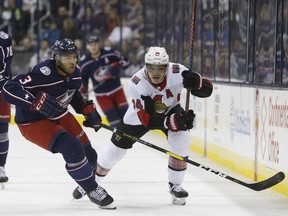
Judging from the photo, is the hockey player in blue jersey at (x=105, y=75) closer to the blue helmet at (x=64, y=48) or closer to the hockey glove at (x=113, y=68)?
the hockey glove at (x=113, y=68)

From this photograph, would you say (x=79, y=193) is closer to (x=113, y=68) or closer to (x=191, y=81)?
(x=191, y=81)

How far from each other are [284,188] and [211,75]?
3054mm

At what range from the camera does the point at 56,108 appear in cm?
533

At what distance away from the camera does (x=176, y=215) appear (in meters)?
5.35

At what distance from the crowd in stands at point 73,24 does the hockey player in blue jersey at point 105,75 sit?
2.31 m

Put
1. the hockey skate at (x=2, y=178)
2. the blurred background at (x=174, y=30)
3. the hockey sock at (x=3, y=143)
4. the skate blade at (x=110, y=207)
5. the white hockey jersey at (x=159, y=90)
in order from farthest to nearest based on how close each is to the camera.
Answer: the blurred background at (x=174, y=30) < the hockey sock at (x=3, y=143) < the hockey skate at (x=2, y=178) < the white hockey jersey at (x=159, y=90) < the skate blade at (x=110, y=207)

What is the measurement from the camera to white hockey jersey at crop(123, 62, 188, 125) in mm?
5605

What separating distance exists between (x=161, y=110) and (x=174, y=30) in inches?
209

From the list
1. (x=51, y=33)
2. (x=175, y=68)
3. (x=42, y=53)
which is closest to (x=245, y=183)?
(x=175, y=68)

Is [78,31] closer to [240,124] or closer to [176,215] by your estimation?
[240,124]

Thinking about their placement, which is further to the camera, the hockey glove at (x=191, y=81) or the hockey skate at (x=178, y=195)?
the hockey skate at (x=178, y=195)

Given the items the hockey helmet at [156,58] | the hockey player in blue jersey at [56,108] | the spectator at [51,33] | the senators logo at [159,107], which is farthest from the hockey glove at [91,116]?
the spectator at [51,33]

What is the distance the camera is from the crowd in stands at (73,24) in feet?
42.0

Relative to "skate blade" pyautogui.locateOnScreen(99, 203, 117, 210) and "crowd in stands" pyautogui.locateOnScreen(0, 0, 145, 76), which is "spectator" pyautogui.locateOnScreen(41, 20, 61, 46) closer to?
"crowd in stands" pyautogui.locateOnScreen(0, 0, 145, 76)
